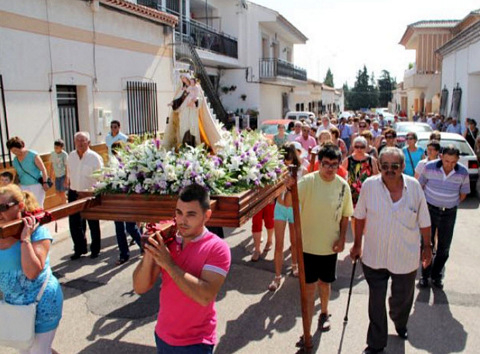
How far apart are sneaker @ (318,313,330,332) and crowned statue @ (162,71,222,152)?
2003mm

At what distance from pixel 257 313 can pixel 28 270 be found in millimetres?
2664

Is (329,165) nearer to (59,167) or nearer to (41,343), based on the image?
(41,343)

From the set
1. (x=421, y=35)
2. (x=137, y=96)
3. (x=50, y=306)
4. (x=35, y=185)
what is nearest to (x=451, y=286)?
(x=50, y=306)

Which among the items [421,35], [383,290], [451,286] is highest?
[421,35]

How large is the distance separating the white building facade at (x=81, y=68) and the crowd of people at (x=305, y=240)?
259 cm

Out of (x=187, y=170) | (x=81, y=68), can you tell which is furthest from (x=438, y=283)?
(x=81, y=68)

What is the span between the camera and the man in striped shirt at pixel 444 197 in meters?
5.60

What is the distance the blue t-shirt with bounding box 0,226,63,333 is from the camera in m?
3.23

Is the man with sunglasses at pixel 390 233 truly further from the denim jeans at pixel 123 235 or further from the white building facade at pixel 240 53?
the white building facade at pixel 240 53

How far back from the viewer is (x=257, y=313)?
5.13 meters

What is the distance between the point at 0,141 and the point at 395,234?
714 cm

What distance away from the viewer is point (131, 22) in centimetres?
1250

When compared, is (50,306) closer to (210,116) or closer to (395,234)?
(210,116)

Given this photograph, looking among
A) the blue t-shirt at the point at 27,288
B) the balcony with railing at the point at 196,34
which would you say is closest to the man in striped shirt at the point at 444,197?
the blue t-shirt at the point at 27,288
